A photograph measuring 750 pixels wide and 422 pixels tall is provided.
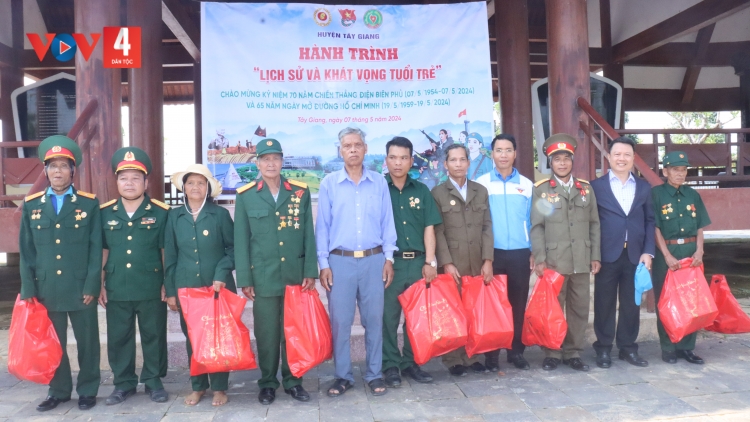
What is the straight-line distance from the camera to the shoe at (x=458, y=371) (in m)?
3.69

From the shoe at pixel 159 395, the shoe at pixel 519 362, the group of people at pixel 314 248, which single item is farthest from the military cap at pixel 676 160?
the shoe at pixel 159 395

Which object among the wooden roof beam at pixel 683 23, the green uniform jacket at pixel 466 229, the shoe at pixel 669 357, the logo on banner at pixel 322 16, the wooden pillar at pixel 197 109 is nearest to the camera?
the green uniform jacket at pixel 466 229

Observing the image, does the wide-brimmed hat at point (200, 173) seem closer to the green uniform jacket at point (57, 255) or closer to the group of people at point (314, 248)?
the group of people at point (314, 248)

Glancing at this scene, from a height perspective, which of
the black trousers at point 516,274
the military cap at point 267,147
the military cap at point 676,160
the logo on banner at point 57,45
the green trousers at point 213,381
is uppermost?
the logo on banner at point 57,45

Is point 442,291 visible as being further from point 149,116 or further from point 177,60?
point 177,60

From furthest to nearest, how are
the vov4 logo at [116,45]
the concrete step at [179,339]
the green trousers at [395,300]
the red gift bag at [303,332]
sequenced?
the vov4 logo at [116,45], the concrete step at [179,339], the green trousers at [395,300], the red gift bag at [303,332]

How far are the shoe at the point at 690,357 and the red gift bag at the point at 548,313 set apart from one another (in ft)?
3.18

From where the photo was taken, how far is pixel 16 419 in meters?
3.08

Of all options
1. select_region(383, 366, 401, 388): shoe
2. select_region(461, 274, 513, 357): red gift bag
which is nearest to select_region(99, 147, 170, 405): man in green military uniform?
select_region(383, 366, 401, 388): shoe

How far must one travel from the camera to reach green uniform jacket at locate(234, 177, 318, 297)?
325 cm

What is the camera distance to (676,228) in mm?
3896

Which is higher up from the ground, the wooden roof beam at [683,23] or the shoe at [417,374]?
the wooden roof beam at [683,23]

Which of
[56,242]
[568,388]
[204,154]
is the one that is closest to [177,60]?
[204,154]

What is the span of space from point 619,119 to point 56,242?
27.7 feet
